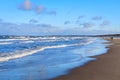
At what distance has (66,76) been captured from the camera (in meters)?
11.6

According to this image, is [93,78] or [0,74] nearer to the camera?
[93,78]

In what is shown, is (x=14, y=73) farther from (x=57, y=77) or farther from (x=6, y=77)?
(x=57, y=77)

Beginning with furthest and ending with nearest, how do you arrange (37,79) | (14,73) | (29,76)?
(14,73) → (29,76) → (37,79)

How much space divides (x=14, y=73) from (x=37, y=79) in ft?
6.23

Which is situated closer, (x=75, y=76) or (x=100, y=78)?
(x=100, y=78)

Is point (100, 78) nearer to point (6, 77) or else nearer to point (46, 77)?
point (46, 77)

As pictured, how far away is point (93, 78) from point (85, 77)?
0.46 meters

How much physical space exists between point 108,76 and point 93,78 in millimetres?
869

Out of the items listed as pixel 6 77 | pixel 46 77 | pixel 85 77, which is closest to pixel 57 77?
pixel 46 77

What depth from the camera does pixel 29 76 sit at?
11.4m

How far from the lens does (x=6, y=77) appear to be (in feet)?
36.7

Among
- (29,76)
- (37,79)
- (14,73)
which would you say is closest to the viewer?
(37,79)

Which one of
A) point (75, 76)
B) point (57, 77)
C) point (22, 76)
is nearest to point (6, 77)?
point (22, 76)

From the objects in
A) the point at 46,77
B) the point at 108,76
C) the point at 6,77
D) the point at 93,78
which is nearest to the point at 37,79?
the point at 46,77
